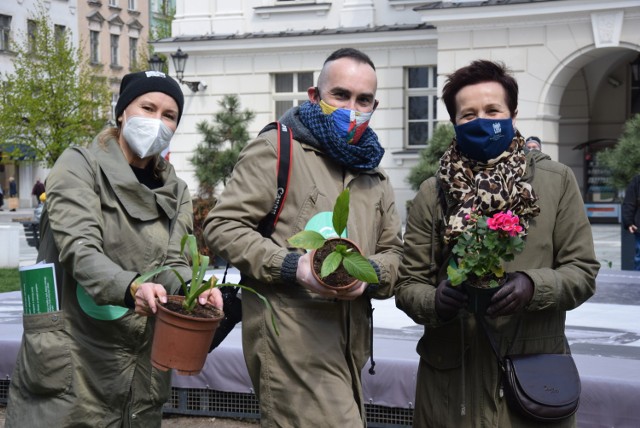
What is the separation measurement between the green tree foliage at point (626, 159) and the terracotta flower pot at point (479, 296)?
11.4 m

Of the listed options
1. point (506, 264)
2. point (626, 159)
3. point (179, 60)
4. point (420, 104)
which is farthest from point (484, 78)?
point (420, 104)

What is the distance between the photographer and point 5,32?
157 feet

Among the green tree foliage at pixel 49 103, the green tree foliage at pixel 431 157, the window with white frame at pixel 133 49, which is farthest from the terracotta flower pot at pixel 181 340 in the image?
the window with white frame at pixel 133 49

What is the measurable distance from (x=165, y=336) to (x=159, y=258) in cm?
60

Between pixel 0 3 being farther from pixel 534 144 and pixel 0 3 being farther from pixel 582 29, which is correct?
pixel 534 144

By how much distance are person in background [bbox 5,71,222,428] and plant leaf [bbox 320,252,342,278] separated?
2.11 feet

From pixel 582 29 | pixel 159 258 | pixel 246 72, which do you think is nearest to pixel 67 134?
pixel 246 72

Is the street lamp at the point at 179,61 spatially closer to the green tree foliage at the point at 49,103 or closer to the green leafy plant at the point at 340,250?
the green tree foliage at the point at 49,103

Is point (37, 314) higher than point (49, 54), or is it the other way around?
point (49, 54)

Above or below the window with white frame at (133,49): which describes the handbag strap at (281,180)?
below

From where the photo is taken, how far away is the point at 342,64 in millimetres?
3426

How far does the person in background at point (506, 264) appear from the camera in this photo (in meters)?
3.26

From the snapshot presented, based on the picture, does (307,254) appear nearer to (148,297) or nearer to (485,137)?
(148,297)

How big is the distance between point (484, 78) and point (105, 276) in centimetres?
134
